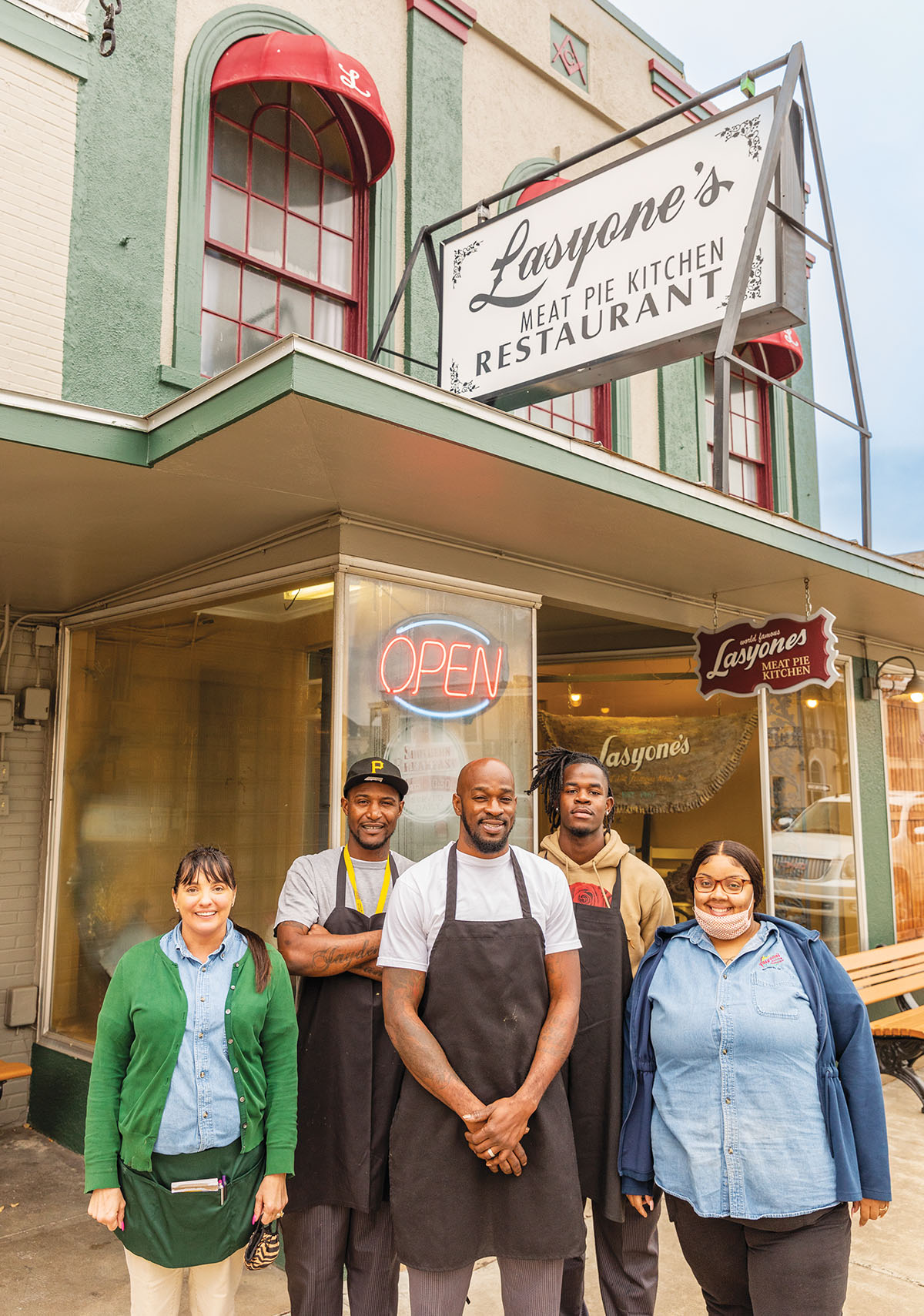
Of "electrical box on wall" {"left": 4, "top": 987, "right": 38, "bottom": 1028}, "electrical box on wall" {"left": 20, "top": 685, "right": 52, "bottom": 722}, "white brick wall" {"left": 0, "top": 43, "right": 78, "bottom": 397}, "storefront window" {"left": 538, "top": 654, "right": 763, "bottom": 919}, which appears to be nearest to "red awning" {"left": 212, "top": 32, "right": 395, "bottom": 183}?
"white brick wall" {"left": 0, "top": 43, "right": 78, "bottom": 397}

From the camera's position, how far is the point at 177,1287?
2811 millimetres

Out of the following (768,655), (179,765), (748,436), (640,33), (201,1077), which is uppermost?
(640,33)

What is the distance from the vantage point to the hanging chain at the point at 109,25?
5.03 meters

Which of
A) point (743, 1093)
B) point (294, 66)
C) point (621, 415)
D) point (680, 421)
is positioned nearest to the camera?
point (743, 1093)

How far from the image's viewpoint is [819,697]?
8211mm

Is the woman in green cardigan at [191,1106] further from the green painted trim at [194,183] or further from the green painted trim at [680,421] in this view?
the green painted trim at [680,421]

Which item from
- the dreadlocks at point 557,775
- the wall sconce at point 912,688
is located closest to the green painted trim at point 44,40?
the dreadlocks at point 557,775

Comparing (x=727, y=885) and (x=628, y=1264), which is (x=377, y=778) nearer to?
(x=727, y=885)

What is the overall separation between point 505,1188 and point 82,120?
18.5ft

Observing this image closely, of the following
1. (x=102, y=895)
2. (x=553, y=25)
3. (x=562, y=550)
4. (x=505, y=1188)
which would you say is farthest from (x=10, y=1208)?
(x=553, y=25)

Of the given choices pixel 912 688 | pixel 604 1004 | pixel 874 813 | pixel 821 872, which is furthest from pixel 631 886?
pixel 912 688

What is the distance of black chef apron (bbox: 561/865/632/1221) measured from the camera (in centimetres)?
305

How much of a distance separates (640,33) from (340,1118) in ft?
30.8

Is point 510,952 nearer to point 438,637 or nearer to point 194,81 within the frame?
point 438,637
